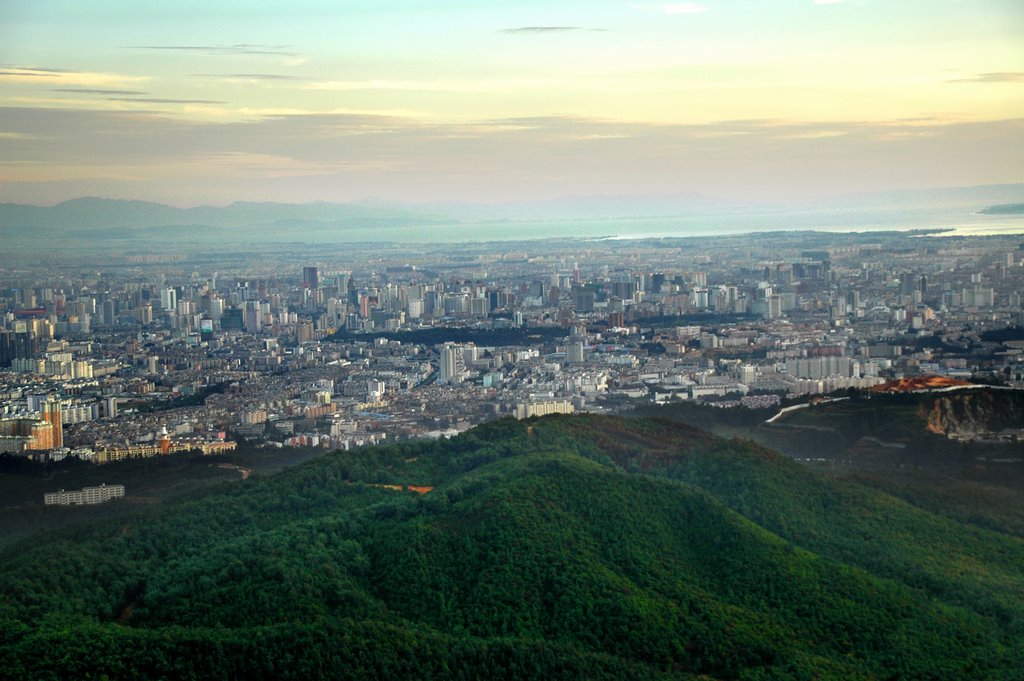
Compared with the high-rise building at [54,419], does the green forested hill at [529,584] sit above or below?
below

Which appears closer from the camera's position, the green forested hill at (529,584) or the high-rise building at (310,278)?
the green forested hill at (529,584)

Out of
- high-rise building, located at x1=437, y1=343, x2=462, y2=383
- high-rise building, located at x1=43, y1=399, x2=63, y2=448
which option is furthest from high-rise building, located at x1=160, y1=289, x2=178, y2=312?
high-rise building, located at x1=43, y1=399, x2=63, y2=448

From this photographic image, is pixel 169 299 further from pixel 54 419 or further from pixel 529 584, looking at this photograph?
pixel 529 584

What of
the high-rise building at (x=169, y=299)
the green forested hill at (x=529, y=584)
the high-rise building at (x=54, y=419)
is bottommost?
the green forested hill at (x=529, y=584)

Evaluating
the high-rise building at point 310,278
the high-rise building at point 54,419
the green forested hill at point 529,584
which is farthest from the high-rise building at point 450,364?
the green forested hill at point 529,584

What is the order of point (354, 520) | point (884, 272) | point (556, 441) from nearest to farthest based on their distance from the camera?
1. point (354, 520)
2. point (556, 441)
3. point (884, 272)

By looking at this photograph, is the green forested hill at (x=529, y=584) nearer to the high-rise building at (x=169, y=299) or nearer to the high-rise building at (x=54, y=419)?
the high-rise building at (x=54, y=419)

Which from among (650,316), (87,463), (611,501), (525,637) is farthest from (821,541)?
(650,316)

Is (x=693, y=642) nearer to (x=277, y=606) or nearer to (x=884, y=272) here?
(x=277, y=606)

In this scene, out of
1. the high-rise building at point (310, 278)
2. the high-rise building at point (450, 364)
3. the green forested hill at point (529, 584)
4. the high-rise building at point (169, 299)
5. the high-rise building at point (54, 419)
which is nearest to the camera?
the green forested hill at point (529, 584)
